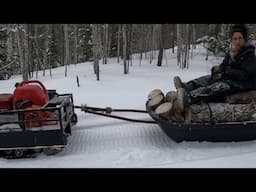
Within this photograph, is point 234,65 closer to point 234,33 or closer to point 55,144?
point 234,33

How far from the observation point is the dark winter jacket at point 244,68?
4.12 m

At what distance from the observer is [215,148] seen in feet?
13.2

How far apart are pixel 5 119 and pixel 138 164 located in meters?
2.07

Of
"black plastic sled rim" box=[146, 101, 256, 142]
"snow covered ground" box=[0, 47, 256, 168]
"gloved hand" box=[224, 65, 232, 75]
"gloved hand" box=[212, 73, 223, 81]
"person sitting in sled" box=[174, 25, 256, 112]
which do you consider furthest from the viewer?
"gloved hand" box=[212, 73, 223, 81]

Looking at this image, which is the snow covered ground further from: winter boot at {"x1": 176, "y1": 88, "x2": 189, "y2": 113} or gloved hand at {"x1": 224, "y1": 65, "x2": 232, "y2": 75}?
gloved hand at {"x1": 224, "y1": 65, "x2": 232, "y2": 75}

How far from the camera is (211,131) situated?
13.1 ft

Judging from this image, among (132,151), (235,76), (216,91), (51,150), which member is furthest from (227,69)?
(51,150)

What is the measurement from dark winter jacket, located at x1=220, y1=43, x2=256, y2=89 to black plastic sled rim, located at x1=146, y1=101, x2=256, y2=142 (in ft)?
1.90

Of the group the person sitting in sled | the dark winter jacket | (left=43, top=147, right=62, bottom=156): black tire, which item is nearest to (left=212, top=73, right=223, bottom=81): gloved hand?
the person sitting in sled

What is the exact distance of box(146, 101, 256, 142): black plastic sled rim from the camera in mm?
3971

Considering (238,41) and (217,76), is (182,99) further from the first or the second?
(238,41)

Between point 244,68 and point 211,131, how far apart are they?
935 mm

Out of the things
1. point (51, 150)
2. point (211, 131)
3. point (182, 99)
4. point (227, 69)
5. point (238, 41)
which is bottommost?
point (51, 150)
